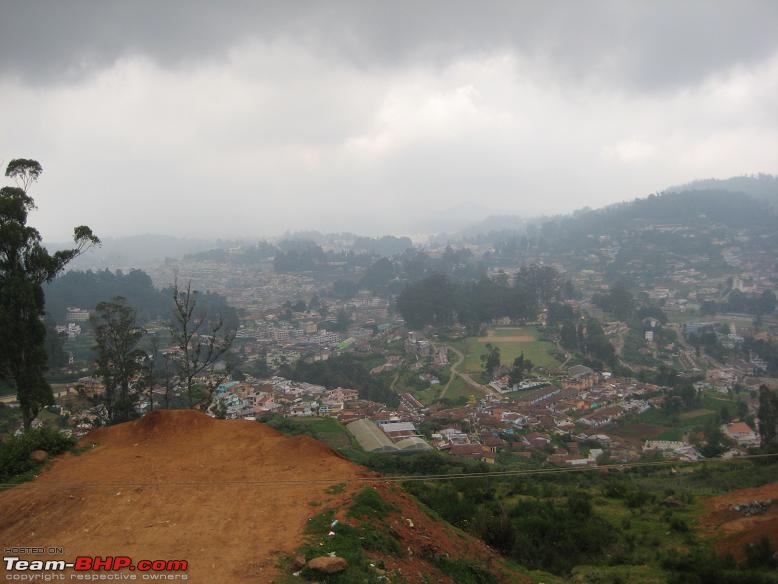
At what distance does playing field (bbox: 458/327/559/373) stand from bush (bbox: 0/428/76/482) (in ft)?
86.3

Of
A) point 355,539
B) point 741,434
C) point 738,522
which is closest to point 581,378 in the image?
point 741,434

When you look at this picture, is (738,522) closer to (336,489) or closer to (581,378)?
(336,489)

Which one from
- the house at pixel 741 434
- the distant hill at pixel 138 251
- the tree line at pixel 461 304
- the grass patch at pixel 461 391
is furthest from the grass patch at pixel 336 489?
the distant hill at pixel 138 251

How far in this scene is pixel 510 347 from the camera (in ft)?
119

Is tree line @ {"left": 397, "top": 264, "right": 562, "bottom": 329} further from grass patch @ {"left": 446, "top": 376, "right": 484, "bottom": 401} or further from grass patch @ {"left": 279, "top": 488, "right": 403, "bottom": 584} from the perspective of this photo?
grass patch @ {"left": 279, "top": 488, "right": 403, "bottom": 584}

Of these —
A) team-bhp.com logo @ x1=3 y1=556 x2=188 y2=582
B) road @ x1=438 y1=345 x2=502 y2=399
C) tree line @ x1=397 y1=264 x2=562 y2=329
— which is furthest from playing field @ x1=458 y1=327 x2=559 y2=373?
team-bhp.com logo @ x1=3 y1=556 x2=188 y2=582

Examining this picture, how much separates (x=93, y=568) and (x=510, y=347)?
3373 cm

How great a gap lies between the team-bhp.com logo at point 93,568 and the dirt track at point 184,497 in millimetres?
99

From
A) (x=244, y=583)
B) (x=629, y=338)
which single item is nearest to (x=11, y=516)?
(x=244, y=583)

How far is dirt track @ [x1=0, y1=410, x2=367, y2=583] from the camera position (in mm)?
4750

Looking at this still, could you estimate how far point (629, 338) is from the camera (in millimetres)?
38094

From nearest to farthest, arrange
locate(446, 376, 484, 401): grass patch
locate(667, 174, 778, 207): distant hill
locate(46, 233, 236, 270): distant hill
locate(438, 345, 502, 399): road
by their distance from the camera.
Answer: locate(446, 376, 484, 401): grass patch, locate(438, 345, 502, 399): road, locate(46, 233, 236, 270): distant hill, locate(667, 174, 778, 207): distant hill

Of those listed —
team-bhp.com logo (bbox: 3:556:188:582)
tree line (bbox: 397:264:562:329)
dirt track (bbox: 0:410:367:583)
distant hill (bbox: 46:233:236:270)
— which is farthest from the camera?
distant hill (bbox: 46:233:236:270)

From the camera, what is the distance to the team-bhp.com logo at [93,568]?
4297mm
